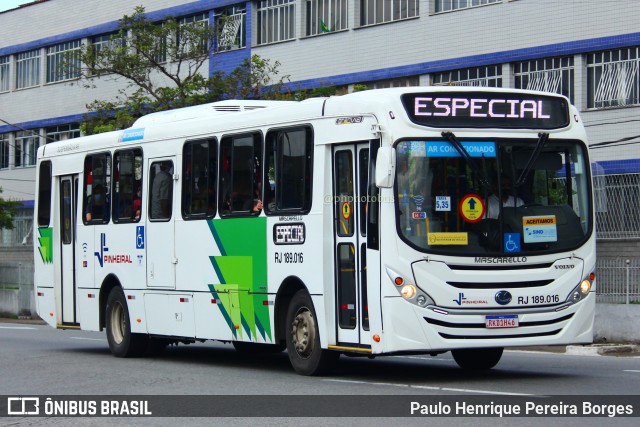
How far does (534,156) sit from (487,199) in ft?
2.68

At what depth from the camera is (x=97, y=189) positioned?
1959cm

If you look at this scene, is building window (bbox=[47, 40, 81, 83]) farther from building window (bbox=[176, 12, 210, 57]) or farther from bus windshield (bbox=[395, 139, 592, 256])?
bus windshield (bbox=[395, 139, 592, 256])

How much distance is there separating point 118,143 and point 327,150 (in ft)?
19.8

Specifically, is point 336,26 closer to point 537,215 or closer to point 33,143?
point 33,143

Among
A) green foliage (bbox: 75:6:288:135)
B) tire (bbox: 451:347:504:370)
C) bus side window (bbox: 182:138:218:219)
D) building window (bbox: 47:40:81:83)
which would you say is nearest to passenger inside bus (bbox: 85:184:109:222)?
bus side window (bbox: 182:138:218:219)

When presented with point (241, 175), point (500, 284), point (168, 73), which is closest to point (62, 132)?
point (168, 73)

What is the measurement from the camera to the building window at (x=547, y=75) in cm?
3042

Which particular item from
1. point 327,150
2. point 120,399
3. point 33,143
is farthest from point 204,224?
point 33,143

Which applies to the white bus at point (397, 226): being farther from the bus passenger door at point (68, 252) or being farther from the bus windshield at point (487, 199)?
the bus passenger door at point (68, 252)

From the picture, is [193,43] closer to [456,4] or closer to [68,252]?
[456,4]

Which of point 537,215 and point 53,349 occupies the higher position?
point 537,215

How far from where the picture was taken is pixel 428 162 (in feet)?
42.7

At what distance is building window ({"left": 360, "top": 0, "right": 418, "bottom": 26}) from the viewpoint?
35.2m

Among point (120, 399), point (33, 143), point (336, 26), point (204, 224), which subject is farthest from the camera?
point (33, 143)
